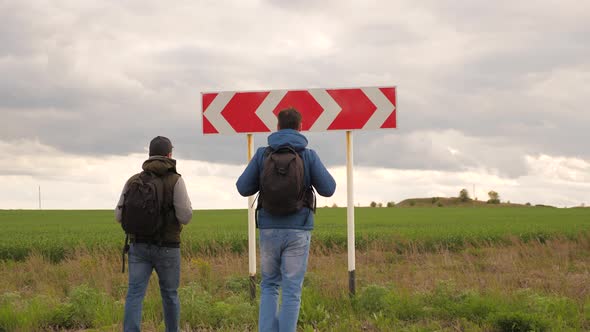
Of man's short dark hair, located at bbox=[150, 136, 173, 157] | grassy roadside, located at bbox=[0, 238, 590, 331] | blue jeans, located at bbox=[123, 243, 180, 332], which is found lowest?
grassy roadside, located at bbox=[0, 238, 590, 331]

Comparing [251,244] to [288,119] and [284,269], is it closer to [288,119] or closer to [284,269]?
[284,269]

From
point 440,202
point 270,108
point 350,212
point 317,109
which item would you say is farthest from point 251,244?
point 440,202

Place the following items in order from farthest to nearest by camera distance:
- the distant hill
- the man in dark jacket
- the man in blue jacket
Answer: the distant hill, the man in dark jacket, the man in blue jacket

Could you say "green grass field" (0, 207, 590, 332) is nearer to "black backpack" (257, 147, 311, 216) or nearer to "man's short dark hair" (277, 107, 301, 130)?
"black backpack" (257, 147, 311, 216)

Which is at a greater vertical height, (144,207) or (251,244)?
(144,207)

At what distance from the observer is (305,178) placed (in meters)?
6.38

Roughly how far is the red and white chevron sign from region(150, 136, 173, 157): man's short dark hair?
9.62 feet

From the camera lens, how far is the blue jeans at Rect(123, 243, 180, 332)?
6816 mm

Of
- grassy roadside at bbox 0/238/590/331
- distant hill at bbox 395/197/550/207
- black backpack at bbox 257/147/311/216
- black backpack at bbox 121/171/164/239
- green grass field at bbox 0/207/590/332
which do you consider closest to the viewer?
black backpack at bbox 257/147/311/216

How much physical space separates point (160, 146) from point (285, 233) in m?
1.74

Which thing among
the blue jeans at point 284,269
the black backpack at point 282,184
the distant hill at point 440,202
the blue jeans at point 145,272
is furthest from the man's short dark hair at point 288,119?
the distant hill at point 440,202

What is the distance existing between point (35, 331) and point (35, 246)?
12.3 m

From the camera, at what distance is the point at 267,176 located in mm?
6160

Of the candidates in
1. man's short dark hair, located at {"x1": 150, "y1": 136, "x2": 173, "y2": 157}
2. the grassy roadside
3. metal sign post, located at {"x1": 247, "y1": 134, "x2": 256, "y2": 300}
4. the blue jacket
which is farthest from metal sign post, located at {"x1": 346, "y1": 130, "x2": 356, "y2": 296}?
man's short dark hair, located at {"x1": 150, "y1": 136, "x2": 173, "y2": 157}
